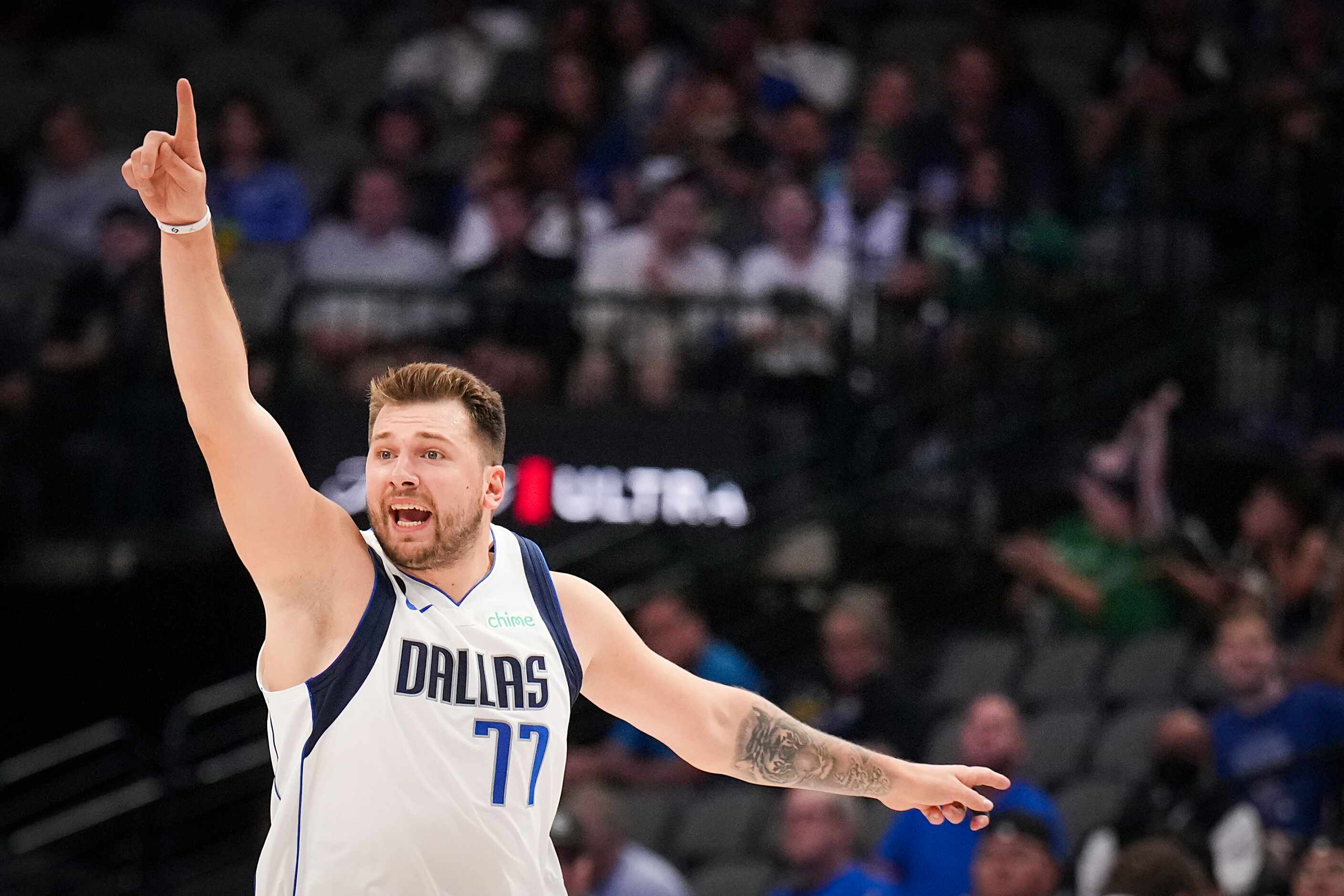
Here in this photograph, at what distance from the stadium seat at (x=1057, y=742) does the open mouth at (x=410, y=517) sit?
184 inches

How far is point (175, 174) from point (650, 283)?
6.32m

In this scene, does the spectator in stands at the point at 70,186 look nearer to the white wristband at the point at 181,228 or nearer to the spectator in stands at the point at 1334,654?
the spectator in stands at the point at 1334,654

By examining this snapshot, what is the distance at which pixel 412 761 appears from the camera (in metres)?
3.75

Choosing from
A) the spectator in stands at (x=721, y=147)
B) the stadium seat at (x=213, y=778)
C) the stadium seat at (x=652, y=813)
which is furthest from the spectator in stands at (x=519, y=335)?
the stadium seat at (x=652, y=813)

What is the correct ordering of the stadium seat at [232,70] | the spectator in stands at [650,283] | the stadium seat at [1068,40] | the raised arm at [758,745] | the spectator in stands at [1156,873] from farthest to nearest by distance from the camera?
1. the stadium seat at [1068,40]
2. the stadium seat at [232,70]
3. the spectator in stands at [650,283]
4. the spectator in stands at [1156,873]
5. the raised arm at [758,745]

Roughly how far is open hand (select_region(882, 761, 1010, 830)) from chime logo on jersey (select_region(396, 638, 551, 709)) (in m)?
0.98

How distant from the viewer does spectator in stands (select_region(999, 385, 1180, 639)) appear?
8.74m

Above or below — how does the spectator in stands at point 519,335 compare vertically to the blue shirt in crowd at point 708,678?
above

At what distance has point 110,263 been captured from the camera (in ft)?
31.3

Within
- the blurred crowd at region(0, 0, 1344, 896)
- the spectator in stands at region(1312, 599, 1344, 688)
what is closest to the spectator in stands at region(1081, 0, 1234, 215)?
the blurred crowd at region(0, 0, 1344, 896)

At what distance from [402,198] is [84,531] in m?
2.54

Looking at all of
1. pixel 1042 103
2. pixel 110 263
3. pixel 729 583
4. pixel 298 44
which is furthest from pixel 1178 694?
pixel 298 44

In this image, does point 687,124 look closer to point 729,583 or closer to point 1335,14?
point 729,583

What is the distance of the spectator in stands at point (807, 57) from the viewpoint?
11.8 metres
